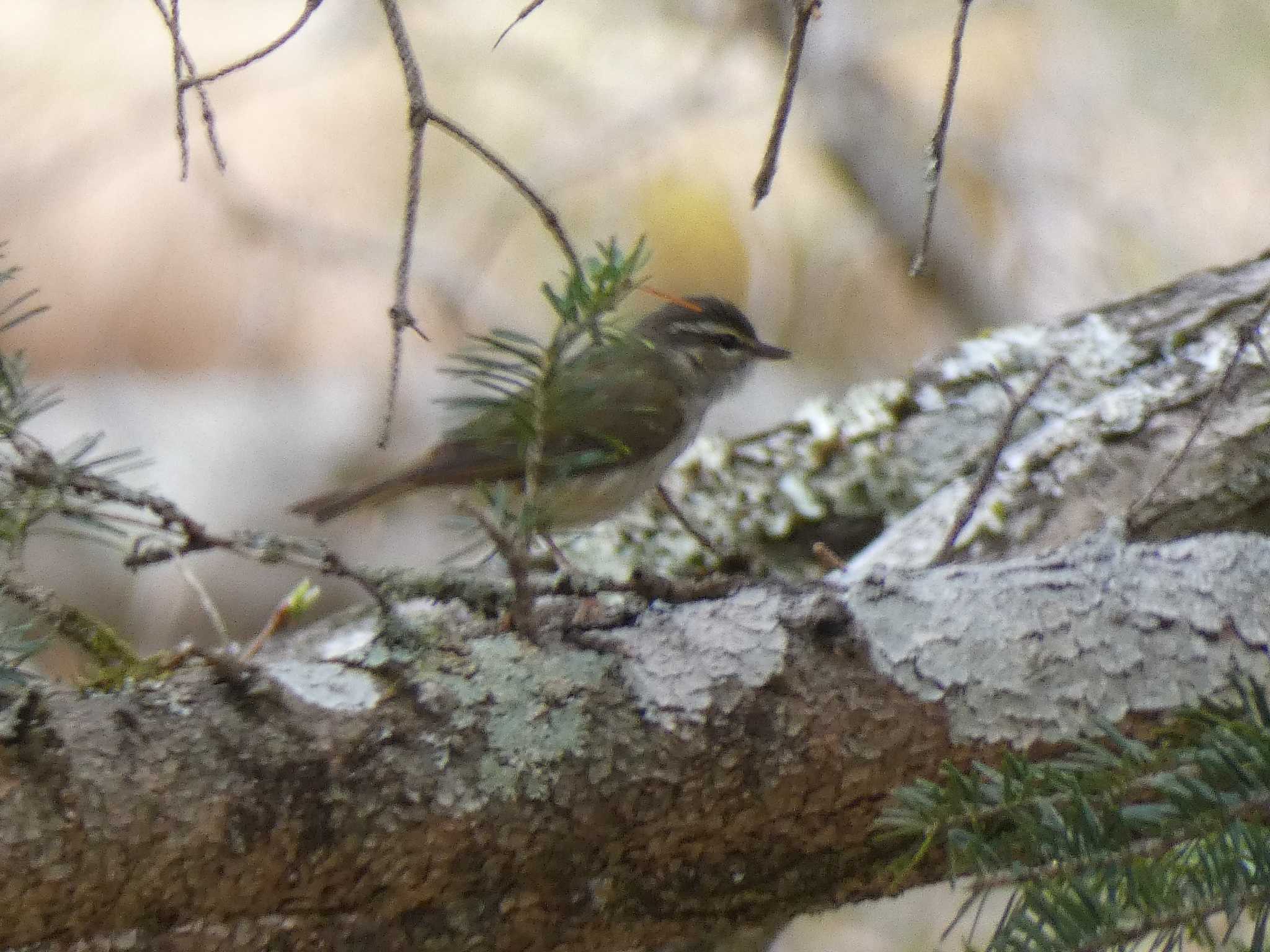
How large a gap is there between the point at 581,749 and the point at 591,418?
823mm

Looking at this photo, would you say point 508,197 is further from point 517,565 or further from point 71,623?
point 517,565

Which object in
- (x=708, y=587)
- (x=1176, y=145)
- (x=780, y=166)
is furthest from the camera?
(x=780, y=166)

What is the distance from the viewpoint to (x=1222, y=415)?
255cm

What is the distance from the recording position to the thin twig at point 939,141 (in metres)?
1.12

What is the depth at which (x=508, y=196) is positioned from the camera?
17.2 feet

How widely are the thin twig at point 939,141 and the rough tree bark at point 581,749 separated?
0.57 metres

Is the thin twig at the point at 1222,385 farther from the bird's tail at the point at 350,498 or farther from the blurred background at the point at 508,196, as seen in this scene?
the blurred background at the point at 508,196

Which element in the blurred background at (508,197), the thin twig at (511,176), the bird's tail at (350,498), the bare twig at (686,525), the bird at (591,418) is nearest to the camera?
the thin twig at (511,176)

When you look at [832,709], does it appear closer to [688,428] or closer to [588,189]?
[688,428]

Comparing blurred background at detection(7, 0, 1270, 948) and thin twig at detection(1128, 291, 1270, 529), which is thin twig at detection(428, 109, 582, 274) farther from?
blurred background at detection(7, 0, 1270, 948)

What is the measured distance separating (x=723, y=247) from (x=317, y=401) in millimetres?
1683

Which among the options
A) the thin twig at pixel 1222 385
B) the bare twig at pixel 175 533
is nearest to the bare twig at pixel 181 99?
the bare twig at pixel 175 533

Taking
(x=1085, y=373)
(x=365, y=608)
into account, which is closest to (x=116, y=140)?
(x=365, y=608)

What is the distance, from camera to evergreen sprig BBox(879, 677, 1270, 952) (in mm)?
1104
